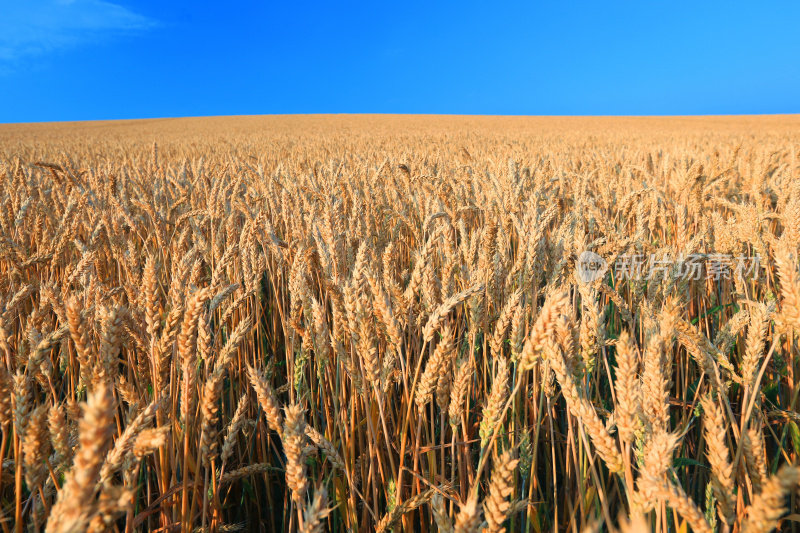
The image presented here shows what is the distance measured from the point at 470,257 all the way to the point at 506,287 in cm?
15

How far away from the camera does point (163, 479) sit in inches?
41.8

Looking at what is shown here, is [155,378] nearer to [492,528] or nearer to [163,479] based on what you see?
[163,479]

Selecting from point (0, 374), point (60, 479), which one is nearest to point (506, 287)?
point (0, 374)
